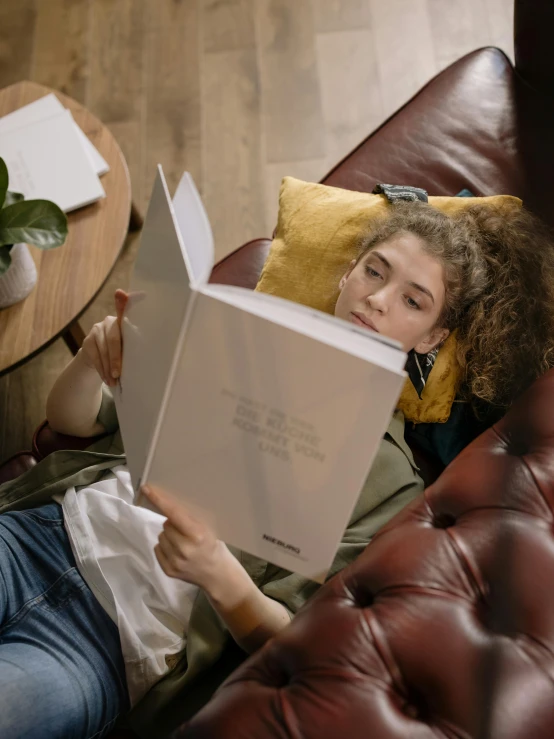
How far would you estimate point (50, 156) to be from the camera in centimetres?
153

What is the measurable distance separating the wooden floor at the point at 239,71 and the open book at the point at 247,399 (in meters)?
1.29

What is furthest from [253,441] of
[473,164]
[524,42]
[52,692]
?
[524,42]

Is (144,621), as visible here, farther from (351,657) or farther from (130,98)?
(130,98)

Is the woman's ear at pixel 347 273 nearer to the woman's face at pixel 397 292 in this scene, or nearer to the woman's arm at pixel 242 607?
the woman's face at pixel 397 292

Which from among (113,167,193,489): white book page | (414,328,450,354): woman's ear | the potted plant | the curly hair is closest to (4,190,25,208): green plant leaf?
the potted plant

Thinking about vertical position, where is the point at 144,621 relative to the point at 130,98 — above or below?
below

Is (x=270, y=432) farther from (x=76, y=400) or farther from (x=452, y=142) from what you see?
(x=452, y=142)

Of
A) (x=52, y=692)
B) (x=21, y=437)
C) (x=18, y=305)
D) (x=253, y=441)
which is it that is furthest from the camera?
(x=21, y=437)

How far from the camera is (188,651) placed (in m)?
0.98

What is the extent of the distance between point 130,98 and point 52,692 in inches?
71.8

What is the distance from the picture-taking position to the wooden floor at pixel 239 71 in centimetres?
209

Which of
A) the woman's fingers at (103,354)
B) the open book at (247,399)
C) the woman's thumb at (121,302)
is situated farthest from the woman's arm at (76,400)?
the open book at (247,399)

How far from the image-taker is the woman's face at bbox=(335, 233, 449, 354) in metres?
1.11

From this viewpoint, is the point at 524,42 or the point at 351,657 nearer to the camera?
the point at 351,657
